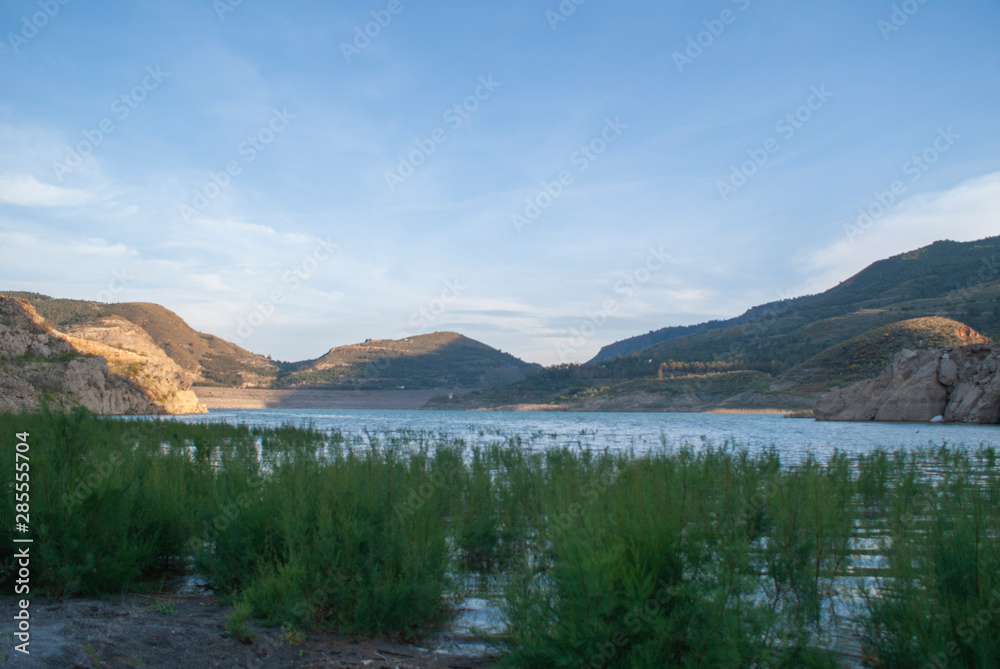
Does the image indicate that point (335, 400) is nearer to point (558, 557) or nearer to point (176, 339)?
point (176, 339)

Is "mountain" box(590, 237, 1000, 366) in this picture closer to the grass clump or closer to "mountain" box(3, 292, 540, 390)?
"mountain" box(3, 292, 540, 390)

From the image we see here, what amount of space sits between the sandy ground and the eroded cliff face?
5165 cm

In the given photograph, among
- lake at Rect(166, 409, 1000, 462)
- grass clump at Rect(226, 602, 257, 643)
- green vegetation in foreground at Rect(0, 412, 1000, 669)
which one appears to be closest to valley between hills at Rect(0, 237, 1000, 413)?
green vegetation in foreground at Rect(0, 412, 1000, 669)

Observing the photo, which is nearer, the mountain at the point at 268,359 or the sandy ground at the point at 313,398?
the mountain at the point at 268,359

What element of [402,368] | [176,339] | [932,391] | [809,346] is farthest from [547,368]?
[932,391]

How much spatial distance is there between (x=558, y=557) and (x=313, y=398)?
128675mm

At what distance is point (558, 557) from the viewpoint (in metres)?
4.53

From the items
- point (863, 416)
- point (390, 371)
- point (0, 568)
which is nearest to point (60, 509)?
point (0, 568)

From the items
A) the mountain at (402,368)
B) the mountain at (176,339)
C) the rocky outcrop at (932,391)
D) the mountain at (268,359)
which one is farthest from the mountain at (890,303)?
the mountain at (176,339)

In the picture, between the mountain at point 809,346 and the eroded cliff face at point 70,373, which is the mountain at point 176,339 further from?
the mountain at point 809,346

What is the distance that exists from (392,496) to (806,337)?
327 feet

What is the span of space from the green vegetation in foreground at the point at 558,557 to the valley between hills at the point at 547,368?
521 inches

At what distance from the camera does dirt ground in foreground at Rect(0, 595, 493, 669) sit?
355cm

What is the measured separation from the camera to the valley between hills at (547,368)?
44.6 m
